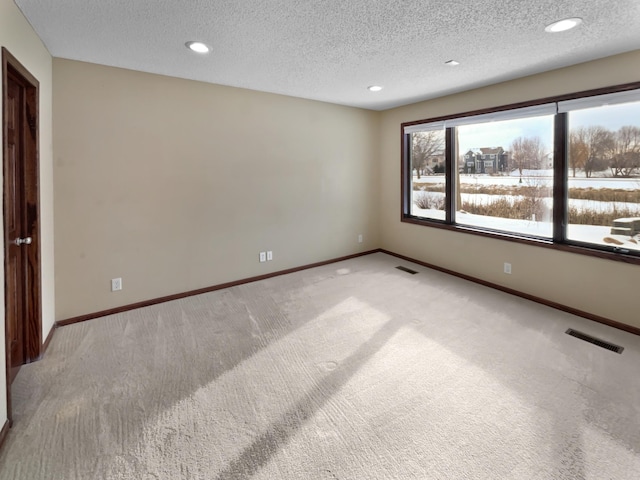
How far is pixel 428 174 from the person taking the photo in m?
4.88

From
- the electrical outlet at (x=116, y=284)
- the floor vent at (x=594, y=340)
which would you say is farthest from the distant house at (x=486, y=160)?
the electrical outlet at (x=116, y=284)

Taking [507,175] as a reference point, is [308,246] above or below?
below

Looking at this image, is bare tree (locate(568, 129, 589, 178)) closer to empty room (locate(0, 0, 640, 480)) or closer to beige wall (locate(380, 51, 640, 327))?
empty room (locate(0, 0, 640, 480))

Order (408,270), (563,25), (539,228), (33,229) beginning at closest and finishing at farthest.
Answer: (563,25), (33,229), (539,228), (408,270)

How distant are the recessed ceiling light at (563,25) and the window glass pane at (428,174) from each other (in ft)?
7.30

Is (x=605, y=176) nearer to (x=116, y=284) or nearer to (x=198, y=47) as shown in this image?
(x=198, y=47)

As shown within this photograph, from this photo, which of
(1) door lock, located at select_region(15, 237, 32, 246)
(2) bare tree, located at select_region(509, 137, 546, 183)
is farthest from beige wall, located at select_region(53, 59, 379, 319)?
(2) bare tree, located at select_region(509, 137, 546, 183)

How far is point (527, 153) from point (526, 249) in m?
1.05

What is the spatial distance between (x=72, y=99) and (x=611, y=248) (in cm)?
501

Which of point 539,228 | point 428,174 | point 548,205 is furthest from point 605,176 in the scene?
point 428,174

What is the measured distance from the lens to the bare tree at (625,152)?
9.36ft

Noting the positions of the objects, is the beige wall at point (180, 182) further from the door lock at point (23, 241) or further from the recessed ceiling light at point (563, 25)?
the recessed ceiling light at point (563, 25)

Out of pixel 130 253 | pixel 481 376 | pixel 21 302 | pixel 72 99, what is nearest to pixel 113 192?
pixel 130 253

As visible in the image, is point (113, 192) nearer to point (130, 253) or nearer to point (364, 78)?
point (130, 253)
